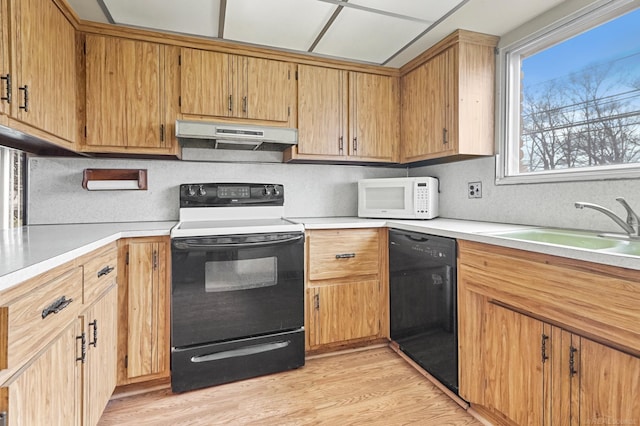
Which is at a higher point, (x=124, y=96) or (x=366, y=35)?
(x=366, y=35)

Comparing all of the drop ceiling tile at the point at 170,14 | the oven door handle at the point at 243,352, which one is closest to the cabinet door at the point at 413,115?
the drop ceiling tile at the point at 170,14

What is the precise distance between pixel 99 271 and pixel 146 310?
467 millimetres

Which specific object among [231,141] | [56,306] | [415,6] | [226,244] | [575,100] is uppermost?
[415,6]

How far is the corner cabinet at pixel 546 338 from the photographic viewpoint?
968mm

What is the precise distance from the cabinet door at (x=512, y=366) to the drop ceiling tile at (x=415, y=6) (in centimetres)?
159

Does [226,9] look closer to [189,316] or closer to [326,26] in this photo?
[326,26]

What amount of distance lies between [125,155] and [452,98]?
2234 millimetres

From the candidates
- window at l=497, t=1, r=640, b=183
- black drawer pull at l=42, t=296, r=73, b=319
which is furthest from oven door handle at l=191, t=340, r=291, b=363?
window at l=497, t=1, r=640, b=183

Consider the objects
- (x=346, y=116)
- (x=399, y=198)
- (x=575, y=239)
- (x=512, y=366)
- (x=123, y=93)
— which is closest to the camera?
(x=512, y=366)

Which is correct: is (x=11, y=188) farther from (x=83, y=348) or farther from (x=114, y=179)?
(x=83, y=348)

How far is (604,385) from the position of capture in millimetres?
1023

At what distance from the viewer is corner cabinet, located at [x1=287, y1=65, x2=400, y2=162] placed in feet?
7.77

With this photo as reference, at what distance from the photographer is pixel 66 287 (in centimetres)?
107

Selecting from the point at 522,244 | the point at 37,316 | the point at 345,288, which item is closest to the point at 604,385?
the point at 522,244
